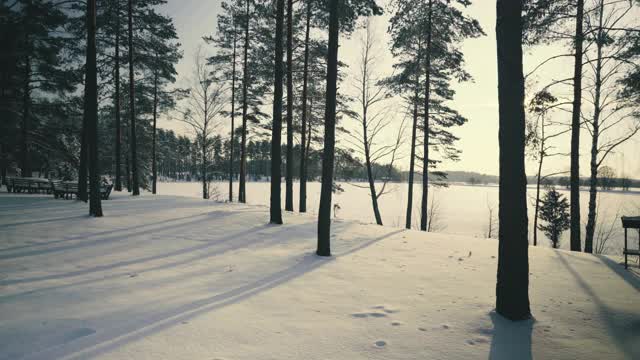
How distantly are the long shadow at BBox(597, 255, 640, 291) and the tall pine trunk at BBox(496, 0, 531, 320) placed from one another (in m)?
3.63

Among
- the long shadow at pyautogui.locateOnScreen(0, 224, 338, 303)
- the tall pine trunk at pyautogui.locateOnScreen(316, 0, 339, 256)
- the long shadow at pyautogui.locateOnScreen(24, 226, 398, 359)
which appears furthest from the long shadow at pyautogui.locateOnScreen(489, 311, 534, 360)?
the long shadow at pyautogui.locateOnScreen(0, 224, 338, 303)

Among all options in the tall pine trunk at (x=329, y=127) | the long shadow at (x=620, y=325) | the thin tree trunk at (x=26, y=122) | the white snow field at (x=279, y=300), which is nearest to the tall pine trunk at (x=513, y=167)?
the white snow field at (x=279, y=300)

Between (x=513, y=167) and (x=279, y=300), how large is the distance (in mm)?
4117

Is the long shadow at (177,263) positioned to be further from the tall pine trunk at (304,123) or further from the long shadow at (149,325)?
the tall pine trunk at (304,123)

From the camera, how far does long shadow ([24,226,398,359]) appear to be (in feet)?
9.82

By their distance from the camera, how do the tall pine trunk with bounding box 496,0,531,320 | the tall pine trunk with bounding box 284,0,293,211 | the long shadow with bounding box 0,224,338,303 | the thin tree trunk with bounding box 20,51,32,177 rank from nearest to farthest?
the long shadow with bounding box 0,224,338,303, the tall pine trunk with bounding box 496,0,531,320, the tall pine trunk with bounding box 284,0,293,211, the thin tree trunk with bounding box 20,51,32,177

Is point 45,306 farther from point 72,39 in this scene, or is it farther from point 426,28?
point 72,39

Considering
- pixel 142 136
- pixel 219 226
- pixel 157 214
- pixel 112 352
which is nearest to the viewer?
pixel 112 352

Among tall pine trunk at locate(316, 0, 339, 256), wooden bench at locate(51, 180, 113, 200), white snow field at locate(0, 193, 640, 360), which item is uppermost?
tall pine trunk at locate(316, 0, 339, 256)

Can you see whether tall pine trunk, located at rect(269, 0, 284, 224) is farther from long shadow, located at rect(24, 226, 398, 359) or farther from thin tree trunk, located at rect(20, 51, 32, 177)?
thin tree trunk, located at rect(20, 51, 32, 177)

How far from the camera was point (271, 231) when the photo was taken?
9.91m

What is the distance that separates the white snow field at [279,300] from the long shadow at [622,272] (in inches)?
3.5

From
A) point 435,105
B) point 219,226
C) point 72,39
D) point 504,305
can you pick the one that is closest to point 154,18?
point 72,39

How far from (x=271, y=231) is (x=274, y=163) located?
7.93 ft
